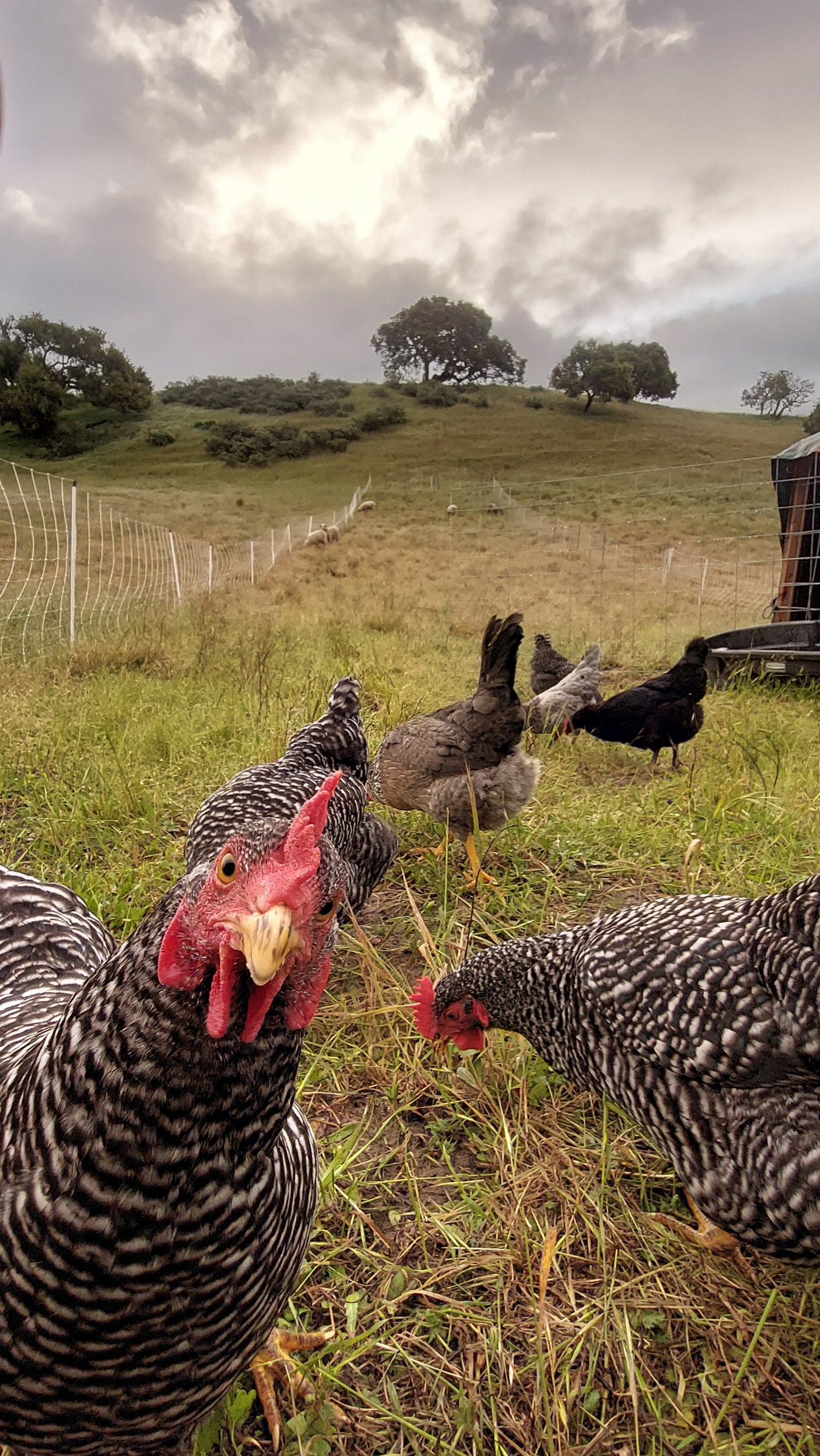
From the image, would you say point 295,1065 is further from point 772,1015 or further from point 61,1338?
point 772,1015

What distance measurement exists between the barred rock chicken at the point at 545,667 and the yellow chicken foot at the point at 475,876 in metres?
4.11

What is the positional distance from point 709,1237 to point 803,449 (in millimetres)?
8641

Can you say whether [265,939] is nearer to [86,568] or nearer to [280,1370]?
[280,1370]

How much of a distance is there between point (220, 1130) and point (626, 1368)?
117cm

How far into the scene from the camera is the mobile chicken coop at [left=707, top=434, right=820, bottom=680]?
22.3 ft

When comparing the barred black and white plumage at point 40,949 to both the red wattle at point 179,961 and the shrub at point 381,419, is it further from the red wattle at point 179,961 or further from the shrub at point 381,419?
the shrub at point 381,419

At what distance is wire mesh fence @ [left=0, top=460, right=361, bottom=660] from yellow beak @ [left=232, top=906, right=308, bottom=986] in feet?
21.8

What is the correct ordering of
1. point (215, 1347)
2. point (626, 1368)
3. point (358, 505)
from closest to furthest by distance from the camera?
point (215, 1347), point (626, 1368), point (358, 505)

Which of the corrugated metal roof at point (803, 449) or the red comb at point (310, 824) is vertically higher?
the corrugated metal roof at point (803, 449)

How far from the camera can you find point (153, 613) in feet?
29.1

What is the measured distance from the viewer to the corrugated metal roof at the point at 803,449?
7.70 m

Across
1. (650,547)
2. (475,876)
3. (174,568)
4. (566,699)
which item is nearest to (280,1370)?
(475,876)

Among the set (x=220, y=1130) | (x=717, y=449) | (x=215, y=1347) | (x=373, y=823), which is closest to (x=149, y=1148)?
(x=220, y=1130)

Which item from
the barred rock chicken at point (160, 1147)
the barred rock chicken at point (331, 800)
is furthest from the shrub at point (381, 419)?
the barred rock chicken at point (160, 1147)
